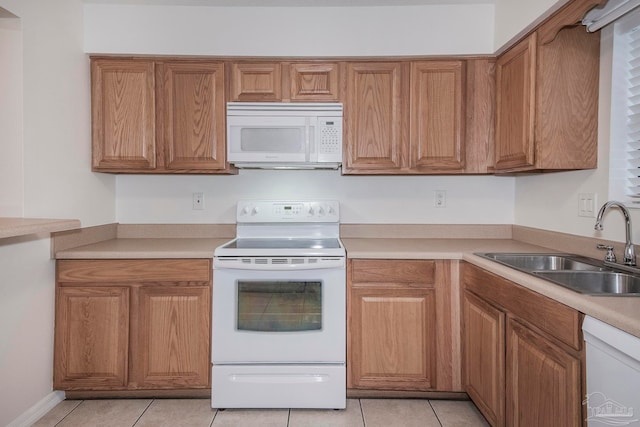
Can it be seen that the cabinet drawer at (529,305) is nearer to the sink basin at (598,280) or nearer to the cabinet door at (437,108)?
the sink basin at (598,280)

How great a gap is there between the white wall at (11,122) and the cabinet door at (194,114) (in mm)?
714

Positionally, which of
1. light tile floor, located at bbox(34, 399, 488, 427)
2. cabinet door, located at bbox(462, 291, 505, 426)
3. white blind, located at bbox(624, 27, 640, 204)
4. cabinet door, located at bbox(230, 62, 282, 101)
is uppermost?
cabinet door, located at bbox(230, 62, 282, 101)

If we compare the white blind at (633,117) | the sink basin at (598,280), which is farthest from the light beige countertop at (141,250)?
the white blind at (633,117)

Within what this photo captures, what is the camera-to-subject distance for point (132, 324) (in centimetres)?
211

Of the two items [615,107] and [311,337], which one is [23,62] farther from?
[615,107]

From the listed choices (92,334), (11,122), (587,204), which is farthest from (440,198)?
(11,122)

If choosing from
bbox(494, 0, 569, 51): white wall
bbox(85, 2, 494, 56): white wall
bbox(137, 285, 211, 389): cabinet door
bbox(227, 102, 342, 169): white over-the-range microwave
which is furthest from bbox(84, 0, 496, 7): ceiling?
bbox(137, 285, 211, 389): cabinet door

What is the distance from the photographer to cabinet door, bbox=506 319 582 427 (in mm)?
1214

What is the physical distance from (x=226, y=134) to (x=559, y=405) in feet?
6.80

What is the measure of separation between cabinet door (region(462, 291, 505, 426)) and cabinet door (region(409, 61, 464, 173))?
91 centimetres

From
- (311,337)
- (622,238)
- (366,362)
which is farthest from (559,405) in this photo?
(311,337)

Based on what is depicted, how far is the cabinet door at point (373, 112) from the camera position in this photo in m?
2.39

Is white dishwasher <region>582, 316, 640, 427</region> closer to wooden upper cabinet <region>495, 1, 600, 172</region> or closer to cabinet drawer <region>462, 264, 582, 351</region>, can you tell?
cabinet drawer <region>462, 264, 582, 351</region>

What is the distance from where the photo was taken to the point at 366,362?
2109 millimetres
